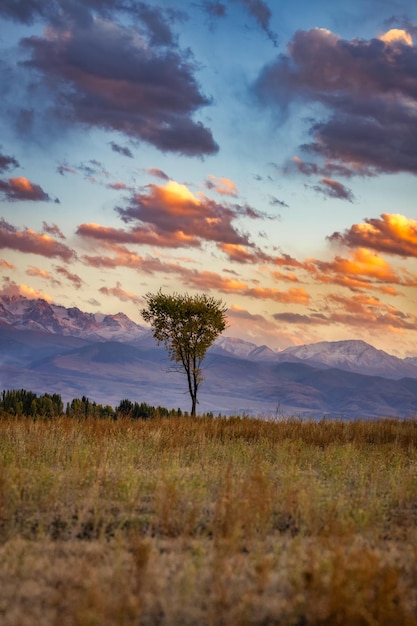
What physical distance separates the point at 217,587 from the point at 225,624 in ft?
1.32

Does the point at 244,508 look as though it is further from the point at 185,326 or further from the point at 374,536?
the point at 185,326

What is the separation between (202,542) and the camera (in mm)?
10359

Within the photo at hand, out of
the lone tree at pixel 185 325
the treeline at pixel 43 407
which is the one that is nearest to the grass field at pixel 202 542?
the treeline at pixel 43 407

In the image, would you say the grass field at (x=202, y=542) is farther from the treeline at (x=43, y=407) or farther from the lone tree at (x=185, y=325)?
the lone tree at (x=185, y=325)

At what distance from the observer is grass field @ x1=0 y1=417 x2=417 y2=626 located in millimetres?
7824

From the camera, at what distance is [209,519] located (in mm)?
11875

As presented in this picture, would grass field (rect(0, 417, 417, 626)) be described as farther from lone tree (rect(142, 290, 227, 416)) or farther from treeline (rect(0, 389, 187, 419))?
lone tree (rect(142, 290, 227, 416))

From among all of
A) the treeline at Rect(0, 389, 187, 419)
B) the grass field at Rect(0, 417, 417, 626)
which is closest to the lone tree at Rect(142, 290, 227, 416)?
the treeline at Rect(0, 389, 187, 419)

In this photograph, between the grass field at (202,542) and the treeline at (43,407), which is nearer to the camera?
the grass field at (202,542)

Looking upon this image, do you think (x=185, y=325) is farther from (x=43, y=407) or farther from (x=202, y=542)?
(x=202, y=542)

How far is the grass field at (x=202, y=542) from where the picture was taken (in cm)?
782

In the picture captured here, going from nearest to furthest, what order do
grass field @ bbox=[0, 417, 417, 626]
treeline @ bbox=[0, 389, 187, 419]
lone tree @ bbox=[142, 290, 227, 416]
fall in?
grass field @ bbox=[0, 417, 417, 626] → treeline @ bbox=[0, 389, 187, 419] → lone tree @ bbox=[142, 290, 227, 416]

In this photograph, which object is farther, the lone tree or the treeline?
the lone tree

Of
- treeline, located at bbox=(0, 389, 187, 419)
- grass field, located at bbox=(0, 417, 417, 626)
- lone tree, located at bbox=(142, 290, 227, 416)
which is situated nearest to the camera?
grass field, located at bbox=(0, 417, 417, 626)
